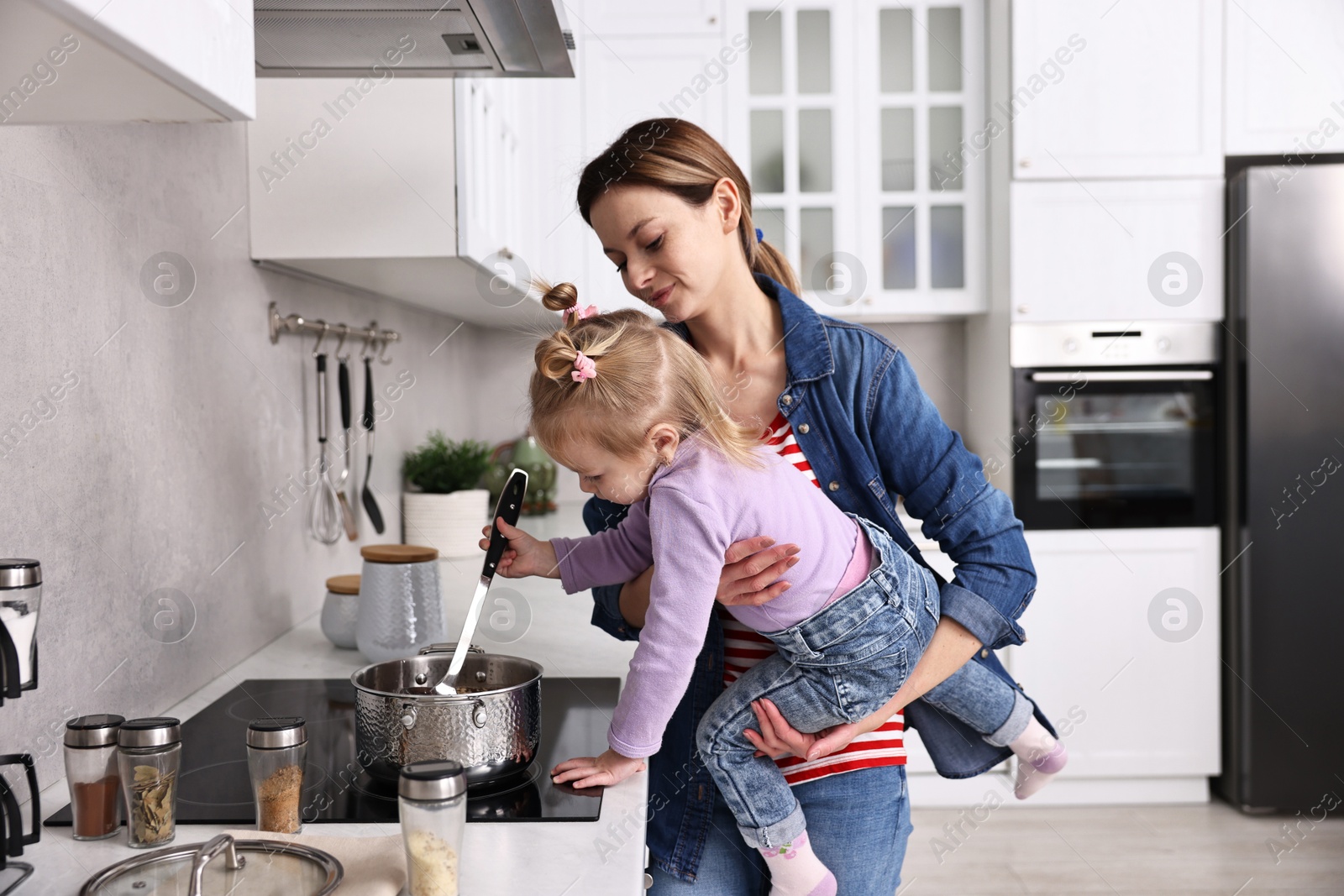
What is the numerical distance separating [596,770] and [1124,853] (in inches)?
83.4

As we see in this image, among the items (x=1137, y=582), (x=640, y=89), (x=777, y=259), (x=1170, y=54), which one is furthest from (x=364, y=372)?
(x=1170, y=54)

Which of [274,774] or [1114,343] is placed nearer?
[274,774]

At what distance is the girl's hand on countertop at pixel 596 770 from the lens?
97 centimetres

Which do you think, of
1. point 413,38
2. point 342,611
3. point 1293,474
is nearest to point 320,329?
point 342,611

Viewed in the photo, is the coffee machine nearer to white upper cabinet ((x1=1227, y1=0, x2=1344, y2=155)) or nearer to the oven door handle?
the oven door handle

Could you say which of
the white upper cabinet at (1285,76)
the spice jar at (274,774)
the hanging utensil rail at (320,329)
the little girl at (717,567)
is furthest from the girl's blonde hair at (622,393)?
the white upper cabinet at (1285,76)

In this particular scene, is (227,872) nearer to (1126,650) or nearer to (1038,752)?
(1038,752)

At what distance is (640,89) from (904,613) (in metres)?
2.29

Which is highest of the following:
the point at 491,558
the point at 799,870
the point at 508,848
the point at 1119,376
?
the point at 1119,376

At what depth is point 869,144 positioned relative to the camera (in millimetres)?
3008

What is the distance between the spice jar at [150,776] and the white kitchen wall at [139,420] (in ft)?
0.68

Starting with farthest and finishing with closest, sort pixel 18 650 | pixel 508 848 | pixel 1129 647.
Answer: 1. pixel 1129 647
2. pixel 508 848
3. pixel 18 650

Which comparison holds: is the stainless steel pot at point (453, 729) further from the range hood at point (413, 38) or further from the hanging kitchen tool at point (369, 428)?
the hanging kitchen tool at point (369, 428)

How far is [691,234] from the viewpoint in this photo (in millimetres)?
1111
